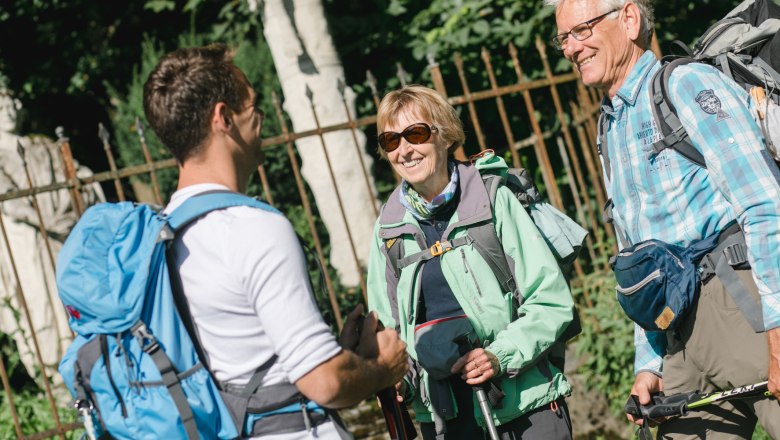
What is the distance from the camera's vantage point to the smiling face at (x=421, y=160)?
290 centimetres

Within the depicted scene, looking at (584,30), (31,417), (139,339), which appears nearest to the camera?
(139,339)

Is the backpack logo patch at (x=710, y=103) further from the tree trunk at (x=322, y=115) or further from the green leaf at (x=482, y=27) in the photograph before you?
the green leaf at (x=482, y=27)


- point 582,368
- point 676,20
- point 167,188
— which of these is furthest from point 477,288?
point 167,188

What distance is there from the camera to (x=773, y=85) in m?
2.37

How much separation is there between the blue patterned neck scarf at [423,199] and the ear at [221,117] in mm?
1019

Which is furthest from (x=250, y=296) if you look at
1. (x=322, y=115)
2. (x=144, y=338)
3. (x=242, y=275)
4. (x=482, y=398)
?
(x=322, y=115)

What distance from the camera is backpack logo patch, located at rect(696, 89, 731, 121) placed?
2.29 m

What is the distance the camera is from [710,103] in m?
2.31

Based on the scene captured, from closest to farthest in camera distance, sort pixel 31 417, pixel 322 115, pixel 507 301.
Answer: pixel 507 301 < pixel 31 417 < pixel 322 115

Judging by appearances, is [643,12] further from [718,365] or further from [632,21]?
[718,365]

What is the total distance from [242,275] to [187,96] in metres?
0.41

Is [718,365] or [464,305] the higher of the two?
[464,305]

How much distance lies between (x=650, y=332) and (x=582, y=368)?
247 centimetres

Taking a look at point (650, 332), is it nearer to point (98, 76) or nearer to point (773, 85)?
point (773, 85)
